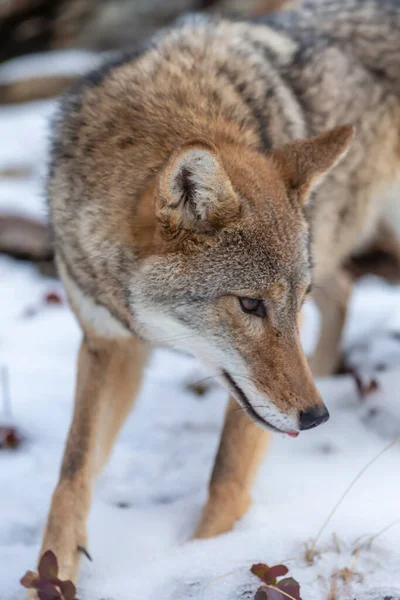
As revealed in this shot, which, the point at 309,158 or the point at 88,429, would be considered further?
the point at 88,429

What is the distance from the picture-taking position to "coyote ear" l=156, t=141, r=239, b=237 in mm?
2436

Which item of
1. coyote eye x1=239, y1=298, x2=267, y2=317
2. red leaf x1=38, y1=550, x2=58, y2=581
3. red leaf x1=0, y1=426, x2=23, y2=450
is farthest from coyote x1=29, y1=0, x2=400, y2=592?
red leaf x1=0, y1=426, x2=23, y2=450

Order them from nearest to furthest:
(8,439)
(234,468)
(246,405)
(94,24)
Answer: (246,405) < (234,468) < (8,439) < (94,24)

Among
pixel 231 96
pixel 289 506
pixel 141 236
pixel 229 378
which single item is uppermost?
pixel 231 96

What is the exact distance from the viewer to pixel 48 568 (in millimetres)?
2529

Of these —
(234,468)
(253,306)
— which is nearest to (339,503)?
(234,468)

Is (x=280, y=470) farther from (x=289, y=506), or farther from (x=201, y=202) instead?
(x=201, y=202)

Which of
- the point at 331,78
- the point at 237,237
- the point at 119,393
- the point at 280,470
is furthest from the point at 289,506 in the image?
the point at 331,78

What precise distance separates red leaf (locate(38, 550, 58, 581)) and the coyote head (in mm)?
888

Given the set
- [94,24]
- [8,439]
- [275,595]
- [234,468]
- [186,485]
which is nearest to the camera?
[275,595]

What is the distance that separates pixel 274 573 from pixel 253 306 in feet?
3.04

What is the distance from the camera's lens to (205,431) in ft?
13.5

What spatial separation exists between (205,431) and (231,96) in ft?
6.12

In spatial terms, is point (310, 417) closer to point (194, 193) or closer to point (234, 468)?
point (234, 468)
